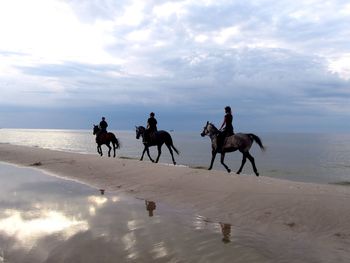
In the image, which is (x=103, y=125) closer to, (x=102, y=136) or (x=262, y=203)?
(x=102, y=136)

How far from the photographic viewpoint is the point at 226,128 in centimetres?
1834

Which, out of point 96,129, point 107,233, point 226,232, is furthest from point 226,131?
point 96,129

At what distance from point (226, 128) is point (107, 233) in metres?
10.9

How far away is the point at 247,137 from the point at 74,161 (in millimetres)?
10885

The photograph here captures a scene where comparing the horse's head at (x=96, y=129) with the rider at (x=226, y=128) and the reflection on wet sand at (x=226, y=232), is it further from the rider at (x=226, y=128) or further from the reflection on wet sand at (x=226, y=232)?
the reflection on wet sand at (x=226, y=232)

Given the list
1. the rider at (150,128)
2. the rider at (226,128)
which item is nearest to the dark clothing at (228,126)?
the rider at (226,128)

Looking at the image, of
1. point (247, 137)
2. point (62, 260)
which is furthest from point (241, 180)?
point (62, 260)

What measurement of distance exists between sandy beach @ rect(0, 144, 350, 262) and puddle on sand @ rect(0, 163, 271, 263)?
74 cm

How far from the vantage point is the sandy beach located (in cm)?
808

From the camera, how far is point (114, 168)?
64.8 feet

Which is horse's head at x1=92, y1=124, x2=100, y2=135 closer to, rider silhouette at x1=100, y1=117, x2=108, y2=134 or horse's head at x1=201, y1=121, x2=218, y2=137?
rider silhouette at x1=100, y1=117, x2=108, y2=134

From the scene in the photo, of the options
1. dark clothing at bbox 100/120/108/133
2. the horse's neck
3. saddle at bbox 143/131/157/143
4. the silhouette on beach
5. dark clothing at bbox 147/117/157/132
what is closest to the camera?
the silhouette on beach

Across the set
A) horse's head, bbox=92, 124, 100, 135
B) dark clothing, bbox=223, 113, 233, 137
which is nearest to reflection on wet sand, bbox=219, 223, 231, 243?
dark clothing, bbox=223, 113, 233, 137

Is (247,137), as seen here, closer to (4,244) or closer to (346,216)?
(346,216)
